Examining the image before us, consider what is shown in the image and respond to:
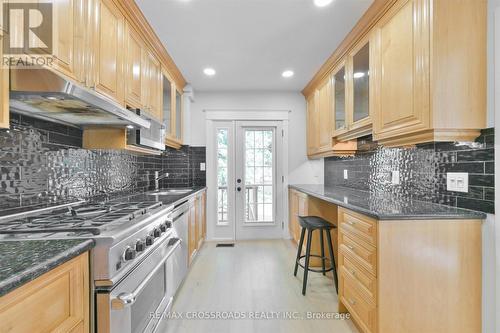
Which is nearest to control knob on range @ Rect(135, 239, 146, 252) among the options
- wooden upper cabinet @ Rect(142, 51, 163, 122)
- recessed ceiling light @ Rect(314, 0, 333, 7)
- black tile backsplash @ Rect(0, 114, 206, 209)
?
black tile backsplash @ Rect(0, 114, 206, 209)

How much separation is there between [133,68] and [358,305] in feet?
8.30

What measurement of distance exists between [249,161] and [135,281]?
3.05 m

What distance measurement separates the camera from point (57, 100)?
1229 millimetres

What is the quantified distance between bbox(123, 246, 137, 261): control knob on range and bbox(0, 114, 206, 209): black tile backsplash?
703 mm

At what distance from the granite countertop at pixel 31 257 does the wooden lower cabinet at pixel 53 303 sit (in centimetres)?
4

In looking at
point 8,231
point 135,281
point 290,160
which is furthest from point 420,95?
point 290,160

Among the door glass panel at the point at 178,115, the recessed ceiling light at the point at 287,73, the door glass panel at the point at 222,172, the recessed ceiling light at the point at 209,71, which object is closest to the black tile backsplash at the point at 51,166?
the door glass panel at the point at 178,115

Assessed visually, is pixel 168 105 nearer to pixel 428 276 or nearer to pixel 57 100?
pixel 57 100

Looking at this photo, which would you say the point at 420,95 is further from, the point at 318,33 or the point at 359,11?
the point at 318,33

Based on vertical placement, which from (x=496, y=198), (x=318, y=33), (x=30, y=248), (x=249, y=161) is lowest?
(x=30, y=248)

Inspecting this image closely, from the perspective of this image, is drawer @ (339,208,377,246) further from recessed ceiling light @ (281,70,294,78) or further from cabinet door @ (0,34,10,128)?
recessed ceiling light @ (281,70,294,78)

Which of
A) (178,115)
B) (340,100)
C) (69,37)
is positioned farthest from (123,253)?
(178,115)

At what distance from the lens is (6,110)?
3.34 feet

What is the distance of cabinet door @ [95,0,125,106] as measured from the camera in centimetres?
170
